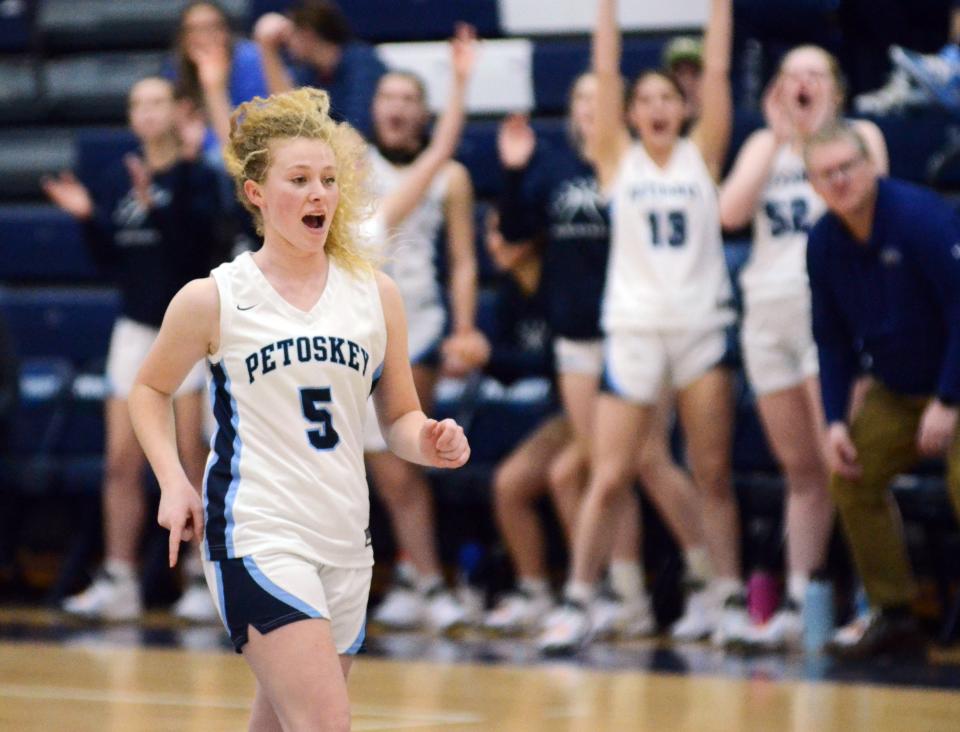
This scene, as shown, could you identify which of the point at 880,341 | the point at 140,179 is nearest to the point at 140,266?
the point at 140,179

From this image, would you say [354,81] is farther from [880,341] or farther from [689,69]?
[880,341]

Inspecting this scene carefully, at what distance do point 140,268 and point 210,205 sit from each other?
0.37 metres

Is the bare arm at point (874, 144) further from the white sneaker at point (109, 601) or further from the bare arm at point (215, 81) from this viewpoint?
the white sneaker at point (109, 601)

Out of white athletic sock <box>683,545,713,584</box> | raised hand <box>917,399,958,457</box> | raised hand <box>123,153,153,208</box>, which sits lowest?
white athletic sock <box>683,545,713,584</box>

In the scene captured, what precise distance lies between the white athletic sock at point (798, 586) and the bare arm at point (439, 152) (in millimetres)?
1928

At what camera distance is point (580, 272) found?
21.2ft

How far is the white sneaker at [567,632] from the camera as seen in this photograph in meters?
5.97

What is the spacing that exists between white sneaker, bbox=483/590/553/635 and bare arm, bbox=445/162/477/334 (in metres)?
1.03

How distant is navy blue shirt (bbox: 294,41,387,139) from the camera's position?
22.8 feet

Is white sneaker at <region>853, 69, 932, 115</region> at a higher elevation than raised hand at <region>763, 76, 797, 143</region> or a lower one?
higher

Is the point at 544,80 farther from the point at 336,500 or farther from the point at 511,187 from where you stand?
the point at 336,500

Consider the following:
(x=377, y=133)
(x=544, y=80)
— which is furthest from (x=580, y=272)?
(x=544, y=80)

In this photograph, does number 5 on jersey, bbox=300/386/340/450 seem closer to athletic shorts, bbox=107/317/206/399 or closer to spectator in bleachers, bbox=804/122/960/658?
spectator in bleachers, bbox=804/122/960/658

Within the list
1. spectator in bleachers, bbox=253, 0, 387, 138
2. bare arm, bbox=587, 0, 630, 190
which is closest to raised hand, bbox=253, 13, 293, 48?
spectator in bleachers, bbox=253, 0, 387, 138
